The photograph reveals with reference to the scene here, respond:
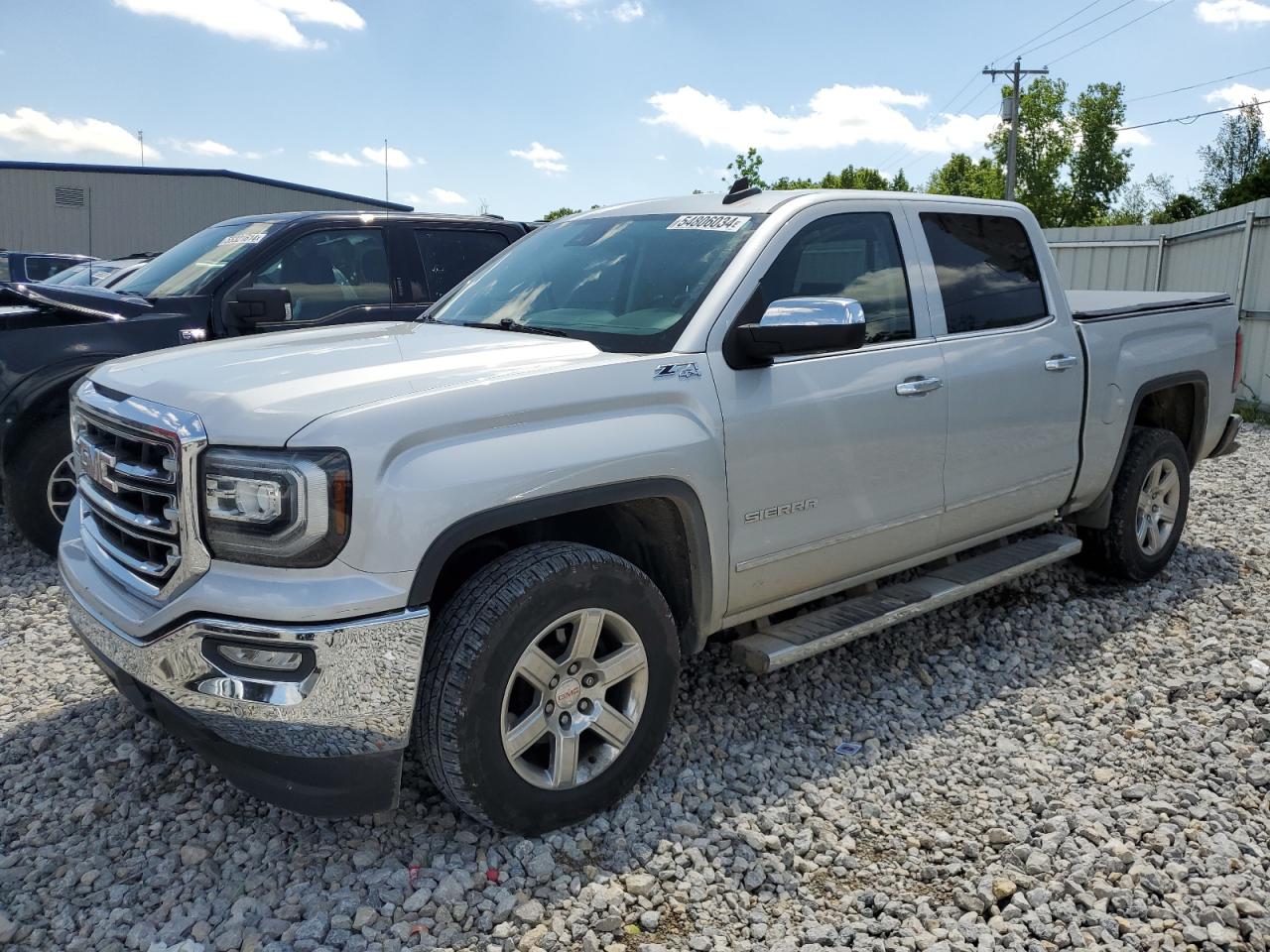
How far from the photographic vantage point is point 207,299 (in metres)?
6.17

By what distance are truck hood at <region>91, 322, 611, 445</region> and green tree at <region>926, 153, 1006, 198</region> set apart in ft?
233

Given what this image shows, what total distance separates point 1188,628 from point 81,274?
10186 mm

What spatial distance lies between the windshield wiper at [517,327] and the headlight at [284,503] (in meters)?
1.22

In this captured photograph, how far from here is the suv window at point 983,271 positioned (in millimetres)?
4359

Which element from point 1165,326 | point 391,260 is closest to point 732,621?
point 1165,326

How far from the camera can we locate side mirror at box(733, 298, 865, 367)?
10.8ft

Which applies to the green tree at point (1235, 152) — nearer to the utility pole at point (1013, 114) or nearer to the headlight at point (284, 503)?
the utility pole at point (1013, 114)

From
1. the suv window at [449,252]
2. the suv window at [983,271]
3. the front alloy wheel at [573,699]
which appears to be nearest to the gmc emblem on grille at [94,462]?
the front alloy wheel at [573,699]

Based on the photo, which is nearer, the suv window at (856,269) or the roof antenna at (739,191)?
the suv window at (856,269)

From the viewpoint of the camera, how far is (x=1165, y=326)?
17.7 ft

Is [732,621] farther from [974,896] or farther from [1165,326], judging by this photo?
[1165,326]

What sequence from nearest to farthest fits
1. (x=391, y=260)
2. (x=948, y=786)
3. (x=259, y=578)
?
(x=259, y=578)
(x=948, y=786)
(x=391, y=260)

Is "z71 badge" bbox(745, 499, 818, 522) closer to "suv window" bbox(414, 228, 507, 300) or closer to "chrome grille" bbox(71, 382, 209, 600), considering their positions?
"chrome grille" bbox(71, 382, 209, 600)

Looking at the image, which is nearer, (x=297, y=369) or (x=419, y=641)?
(x=419, y=641)
